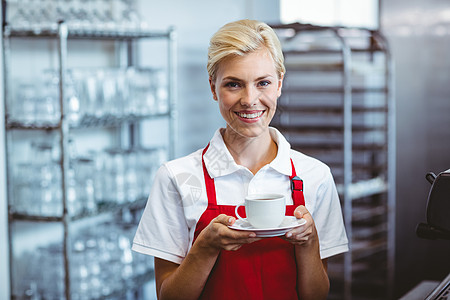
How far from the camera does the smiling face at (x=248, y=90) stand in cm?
169

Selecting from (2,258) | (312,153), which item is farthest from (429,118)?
(2,258)

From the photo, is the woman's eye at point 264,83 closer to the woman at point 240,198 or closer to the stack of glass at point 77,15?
the woman at point 240,198

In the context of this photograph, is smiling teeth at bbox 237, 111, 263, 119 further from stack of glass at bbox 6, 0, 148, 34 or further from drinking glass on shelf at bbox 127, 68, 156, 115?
drinking glass on shelf at bbox 127, 68, 156, 115

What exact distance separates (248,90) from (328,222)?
47 centimetres

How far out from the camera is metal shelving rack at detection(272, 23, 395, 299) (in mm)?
4105

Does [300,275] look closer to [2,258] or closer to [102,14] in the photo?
[2,258]

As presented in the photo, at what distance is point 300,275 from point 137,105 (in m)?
2.24

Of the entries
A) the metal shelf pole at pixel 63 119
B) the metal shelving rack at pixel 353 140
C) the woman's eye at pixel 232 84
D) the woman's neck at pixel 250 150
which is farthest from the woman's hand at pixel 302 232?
the metal shelving rack at pixel 353 140

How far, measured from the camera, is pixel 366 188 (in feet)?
14.3

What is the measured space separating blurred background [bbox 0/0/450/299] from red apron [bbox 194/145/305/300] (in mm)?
1515

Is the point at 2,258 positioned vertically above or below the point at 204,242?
below

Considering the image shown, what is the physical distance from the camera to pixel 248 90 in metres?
1.68

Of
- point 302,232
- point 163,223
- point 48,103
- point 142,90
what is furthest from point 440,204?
point 142,90

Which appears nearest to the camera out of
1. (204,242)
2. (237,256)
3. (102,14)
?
(204,242)
